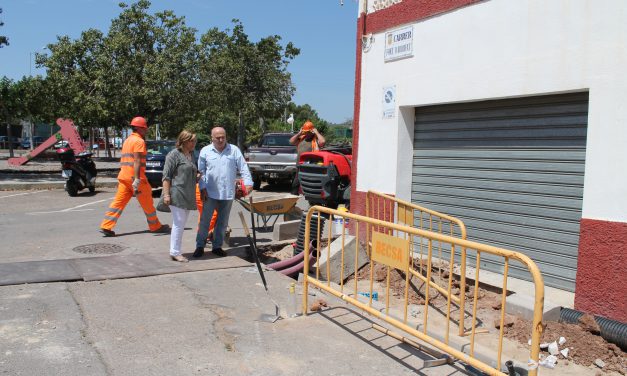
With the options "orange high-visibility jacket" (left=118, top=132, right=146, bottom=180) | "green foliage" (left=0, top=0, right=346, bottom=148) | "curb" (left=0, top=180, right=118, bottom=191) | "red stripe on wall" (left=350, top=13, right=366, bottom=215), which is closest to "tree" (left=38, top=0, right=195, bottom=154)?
"green foliage" (left=0, top=0, right=346, bottom=148)

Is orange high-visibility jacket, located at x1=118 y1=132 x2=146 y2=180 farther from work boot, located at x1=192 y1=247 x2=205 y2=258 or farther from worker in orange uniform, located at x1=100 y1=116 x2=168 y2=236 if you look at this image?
work boot, located at x1=192 y1=247 x2=205 y2=258

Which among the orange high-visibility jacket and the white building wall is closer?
the white building wall

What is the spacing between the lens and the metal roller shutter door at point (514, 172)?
553 centimetres

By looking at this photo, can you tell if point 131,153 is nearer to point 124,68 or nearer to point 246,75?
point 124,68

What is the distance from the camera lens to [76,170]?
15000 mm

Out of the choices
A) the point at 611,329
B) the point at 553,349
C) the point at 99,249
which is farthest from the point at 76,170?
the point at 611,329

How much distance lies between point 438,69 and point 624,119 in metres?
2.44

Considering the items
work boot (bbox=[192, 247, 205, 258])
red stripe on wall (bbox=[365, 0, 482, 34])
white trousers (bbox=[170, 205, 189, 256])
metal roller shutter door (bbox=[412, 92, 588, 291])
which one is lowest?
work boot (bbox=[192, 247, 205, 258])

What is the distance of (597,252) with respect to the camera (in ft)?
16.4

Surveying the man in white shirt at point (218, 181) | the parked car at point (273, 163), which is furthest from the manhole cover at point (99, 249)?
the parked car at point (273, 163)

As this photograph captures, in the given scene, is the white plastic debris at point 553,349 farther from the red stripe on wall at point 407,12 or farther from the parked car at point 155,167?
the parked car at point 155,167

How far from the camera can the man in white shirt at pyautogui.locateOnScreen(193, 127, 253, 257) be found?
279 inches

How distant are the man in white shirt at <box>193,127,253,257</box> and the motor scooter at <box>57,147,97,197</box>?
9060 millimetres

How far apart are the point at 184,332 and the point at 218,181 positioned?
9.05 feet
